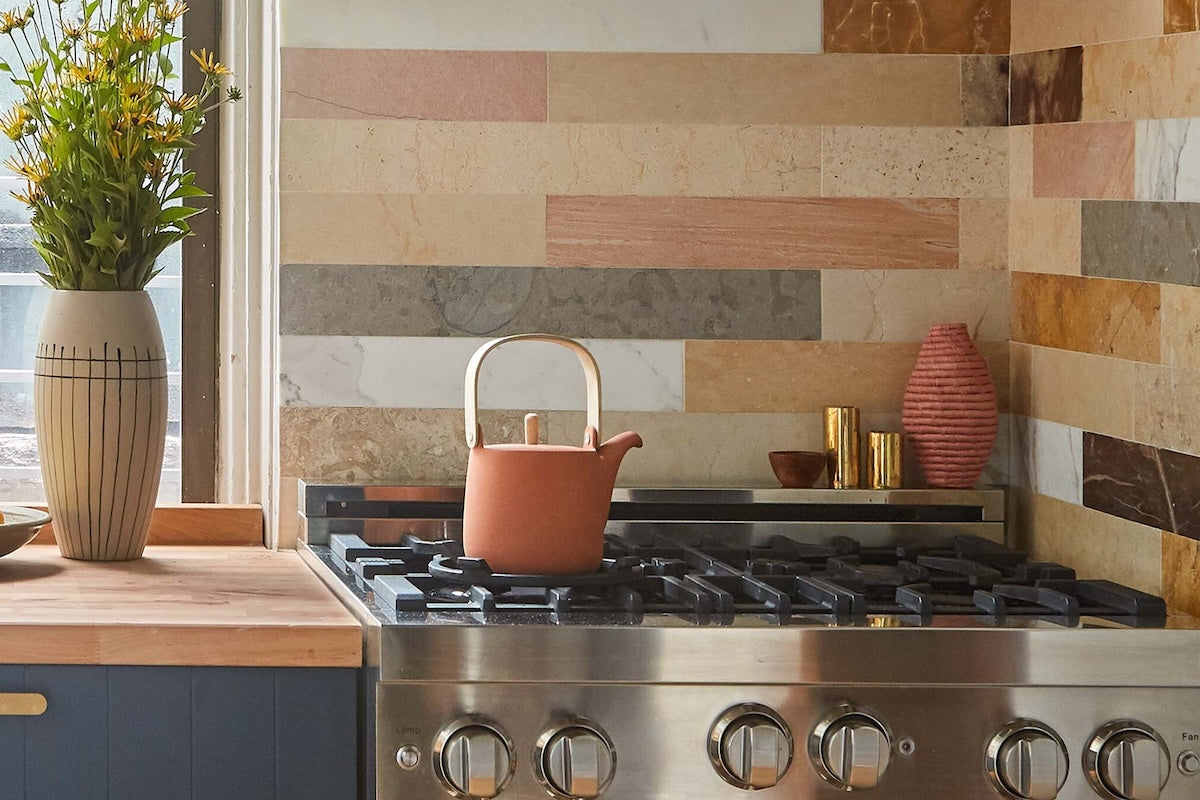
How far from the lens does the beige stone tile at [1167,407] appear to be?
159 centimetres

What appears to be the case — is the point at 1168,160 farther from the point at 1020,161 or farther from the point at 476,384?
the point at 476,384

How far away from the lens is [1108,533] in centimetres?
177

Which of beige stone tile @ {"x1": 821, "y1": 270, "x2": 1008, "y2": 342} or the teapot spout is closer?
the teapot spout

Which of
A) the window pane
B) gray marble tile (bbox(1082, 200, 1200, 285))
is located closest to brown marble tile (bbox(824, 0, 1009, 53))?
gray marble tile (bbox(1082, 200, 1200, 285))

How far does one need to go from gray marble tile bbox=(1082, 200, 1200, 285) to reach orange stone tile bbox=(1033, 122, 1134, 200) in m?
0.02

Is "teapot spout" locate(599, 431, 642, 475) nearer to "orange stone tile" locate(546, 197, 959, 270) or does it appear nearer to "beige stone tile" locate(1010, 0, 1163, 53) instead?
"orange stone tile" locate(546, 197, 959, 270)

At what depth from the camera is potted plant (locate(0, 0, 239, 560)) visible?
182 centimetres

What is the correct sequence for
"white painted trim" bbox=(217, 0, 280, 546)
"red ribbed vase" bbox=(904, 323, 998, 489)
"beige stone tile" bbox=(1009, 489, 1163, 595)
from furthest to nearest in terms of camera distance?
"white painted trim" bbox=(217, 0, 280, 546) < "red ribbed vase" bbox=(904, 323, 998, 489) < "beige stone tile" bbox=(1009, 489, 1163, 595)

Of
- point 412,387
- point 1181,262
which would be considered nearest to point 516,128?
point 412,387

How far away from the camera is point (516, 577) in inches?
61.8

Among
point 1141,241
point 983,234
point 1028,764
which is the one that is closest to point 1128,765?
point 1028,764

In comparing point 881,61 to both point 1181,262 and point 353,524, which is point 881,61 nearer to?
point 1181,262

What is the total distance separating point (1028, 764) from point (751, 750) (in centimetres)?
26

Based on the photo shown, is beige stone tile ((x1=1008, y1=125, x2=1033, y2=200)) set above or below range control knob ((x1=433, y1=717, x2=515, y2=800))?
above
